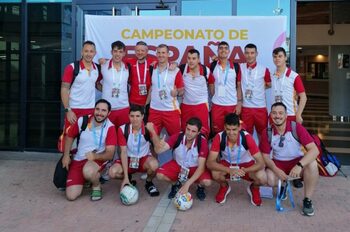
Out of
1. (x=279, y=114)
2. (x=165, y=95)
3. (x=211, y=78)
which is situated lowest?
(x=279, y=114)

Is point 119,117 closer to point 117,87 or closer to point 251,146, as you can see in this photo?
point 117,87

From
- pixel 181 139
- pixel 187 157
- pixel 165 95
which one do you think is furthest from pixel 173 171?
pixel 165 95

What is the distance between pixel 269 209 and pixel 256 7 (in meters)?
3.78

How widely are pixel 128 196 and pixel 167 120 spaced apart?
1360mm

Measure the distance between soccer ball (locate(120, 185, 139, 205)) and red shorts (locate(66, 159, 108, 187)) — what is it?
53cm

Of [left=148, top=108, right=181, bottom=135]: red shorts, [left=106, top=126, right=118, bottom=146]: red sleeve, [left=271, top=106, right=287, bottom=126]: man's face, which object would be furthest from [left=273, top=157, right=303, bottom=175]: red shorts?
[left=106, top=126, right=118, bottom=146]: red sleeve

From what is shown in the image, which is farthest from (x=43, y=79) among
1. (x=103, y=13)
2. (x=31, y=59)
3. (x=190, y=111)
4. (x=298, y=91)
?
(x=298, y=91)

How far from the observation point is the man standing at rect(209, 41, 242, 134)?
19.6 ft

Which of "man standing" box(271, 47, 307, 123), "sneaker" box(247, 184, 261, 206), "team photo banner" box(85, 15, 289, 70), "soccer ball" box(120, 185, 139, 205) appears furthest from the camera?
"team photo banner" box(85, 15, 289, 70)

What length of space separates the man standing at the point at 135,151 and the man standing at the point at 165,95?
50cm

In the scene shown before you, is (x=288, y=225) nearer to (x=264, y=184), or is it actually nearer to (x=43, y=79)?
(x=264, y=184)

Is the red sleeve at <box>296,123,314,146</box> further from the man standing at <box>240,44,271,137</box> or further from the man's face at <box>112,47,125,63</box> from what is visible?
the man's face at <box>112,47,125,63</box>

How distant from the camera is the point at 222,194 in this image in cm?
524

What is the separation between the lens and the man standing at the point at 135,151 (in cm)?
529
